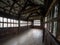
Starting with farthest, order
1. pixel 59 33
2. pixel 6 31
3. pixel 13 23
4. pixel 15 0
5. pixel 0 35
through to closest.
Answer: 1. pixel 13 23
2. pixel 6 31
3. pixel 0 35
4. pixel 15 0
5. pixel 59 33

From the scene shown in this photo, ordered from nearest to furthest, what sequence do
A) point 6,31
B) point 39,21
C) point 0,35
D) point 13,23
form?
1. point 0,35
2. point 6,31
3. point 13,23
4. point 39,21

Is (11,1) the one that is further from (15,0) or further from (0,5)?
(0,5)

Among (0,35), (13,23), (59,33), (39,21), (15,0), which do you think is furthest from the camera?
(39,21)

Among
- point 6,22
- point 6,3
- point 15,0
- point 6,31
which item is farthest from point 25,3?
point 6,31

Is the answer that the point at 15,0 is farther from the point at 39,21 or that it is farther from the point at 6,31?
the point at 39,21

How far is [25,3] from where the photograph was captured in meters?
7.26

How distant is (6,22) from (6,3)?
7.87ft

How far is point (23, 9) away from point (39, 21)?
7.83 metres

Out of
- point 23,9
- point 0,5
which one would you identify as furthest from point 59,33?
point 23,9

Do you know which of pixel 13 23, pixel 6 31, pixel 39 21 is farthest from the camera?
pixel 39 21

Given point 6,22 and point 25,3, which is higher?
point 25,3

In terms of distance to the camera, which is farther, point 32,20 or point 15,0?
point 32,20

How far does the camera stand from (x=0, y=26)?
23.7 ft

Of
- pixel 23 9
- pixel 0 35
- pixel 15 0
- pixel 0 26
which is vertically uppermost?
pixel 15 0
